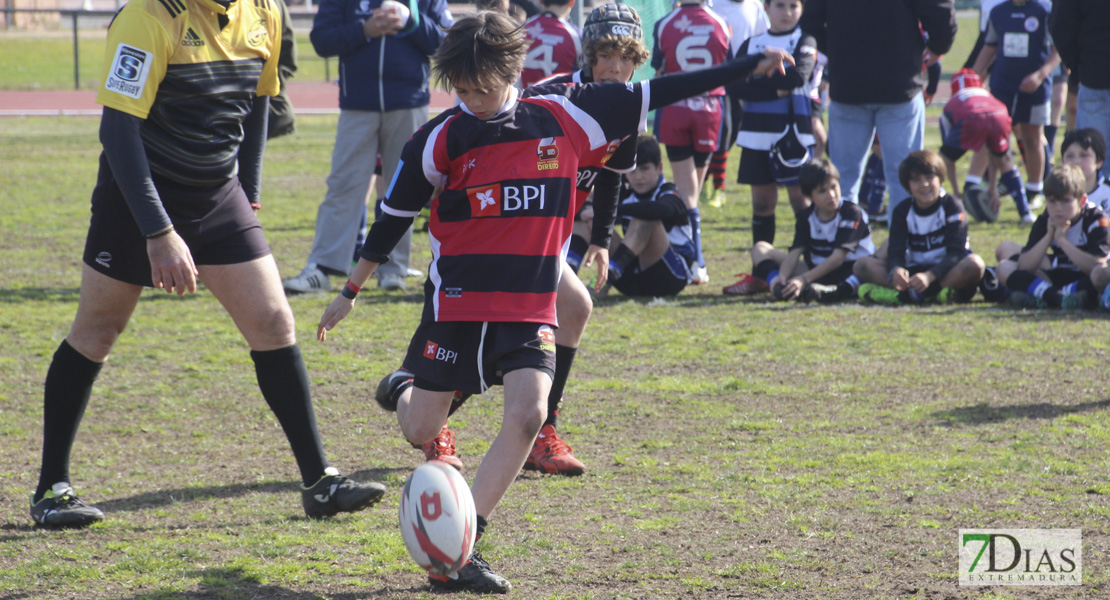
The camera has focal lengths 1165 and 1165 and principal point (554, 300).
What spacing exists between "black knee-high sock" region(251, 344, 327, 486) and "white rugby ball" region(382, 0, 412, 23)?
4335mm

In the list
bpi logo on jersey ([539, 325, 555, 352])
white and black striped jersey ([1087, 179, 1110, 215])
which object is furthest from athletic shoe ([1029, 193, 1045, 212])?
bpi logo on jersey ([539, 325, 555, 352])

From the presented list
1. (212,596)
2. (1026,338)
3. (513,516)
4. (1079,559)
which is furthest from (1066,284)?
(212,596)

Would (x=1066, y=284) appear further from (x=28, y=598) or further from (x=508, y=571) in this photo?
(x=28, y=598)

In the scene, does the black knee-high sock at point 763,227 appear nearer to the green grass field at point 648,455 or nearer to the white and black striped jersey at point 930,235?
the green grass field at point 648,455

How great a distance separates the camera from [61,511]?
4012 millimetres

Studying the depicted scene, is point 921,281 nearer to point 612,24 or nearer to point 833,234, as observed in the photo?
point 833,234

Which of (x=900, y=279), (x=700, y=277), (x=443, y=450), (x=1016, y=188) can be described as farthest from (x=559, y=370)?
(x=1016, y=188)

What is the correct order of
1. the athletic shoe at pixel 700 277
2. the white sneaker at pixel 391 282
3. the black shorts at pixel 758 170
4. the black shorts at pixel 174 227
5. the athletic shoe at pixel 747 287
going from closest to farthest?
the black shorts at pixel 174 227
the athletic shoe at pixel 747 287
the white sneaker at pixel 391 282
the athletic shoe at pixel 700 277
the black shorts at pixel 758 170

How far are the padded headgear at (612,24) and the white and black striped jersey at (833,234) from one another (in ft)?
12.6

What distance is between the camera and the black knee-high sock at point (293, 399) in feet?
13.4

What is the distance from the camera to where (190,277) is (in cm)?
364

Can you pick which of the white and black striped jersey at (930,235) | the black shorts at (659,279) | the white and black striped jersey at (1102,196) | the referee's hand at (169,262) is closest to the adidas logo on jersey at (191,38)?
the referee's hand at (169,262)

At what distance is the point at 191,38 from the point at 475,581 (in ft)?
6.37

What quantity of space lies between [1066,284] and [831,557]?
464 centimetres
